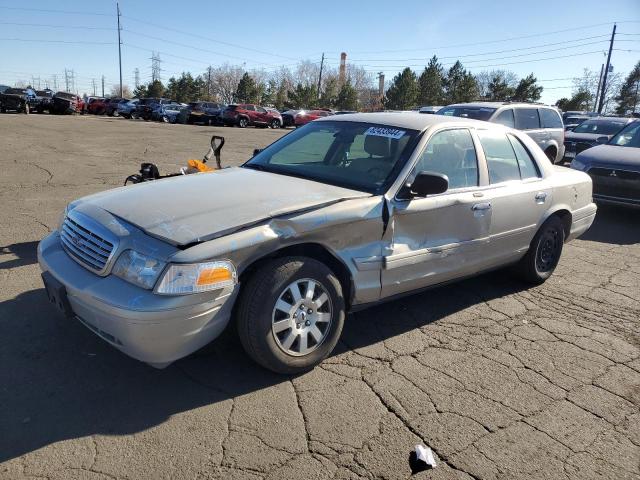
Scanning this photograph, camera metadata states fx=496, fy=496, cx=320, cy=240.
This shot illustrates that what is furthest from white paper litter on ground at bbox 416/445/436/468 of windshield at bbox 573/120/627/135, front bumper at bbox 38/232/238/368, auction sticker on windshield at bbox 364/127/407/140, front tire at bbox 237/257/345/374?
windshield at bbox 573/120/627/135

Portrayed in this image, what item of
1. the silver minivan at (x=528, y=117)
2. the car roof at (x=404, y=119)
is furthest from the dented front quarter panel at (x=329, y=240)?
the silver minivan at (x=528, y=117)

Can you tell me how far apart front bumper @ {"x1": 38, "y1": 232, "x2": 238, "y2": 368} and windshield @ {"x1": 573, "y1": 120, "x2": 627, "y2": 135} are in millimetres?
14908

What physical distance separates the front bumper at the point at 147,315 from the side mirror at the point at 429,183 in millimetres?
1505

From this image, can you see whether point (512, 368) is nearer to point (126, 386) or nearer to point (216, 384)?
point (216, 384)

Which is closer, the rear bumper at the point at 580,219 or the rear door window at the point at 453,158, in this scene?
the rear door window at the point at 453,158

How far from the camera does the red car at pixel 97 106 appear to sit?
131 ft

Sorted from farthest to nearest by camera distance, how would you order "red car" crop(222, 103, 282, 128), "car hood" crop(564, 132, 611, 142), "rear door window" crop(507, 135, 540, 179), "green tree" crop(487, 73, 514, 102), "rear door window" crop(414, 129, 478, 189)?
1. "green tree" crop(487, 73, 514, 102)
2. "red car" crop(222, 103, 282, 128)
3. "car hood" crop(564, 132, 611, 142)
4. "rear door window" crop(507, 135, 540, 179)
5. "rear door window" crop(414, 129, 478, 189)

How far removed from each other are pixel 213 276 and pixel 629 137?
9616 millimetres

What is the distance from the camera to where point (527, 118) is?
1154 cm

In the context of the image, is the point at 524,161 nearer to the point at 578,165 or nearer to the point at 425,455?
the point at 425,455

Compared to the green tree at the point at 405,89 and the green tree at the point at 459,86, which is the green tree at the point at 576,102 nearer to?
the green tree at the point at 459,86

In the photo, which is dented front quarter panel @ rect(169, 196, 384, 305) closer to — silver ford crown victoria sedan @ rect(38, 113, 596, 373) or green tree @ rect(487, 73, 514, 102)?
silver ford crown victoria sedan @ rect(38, 113, 596, 373)

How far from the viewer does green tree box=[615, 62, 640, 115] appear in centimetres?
5919

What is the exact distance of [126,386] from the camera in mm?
2967
